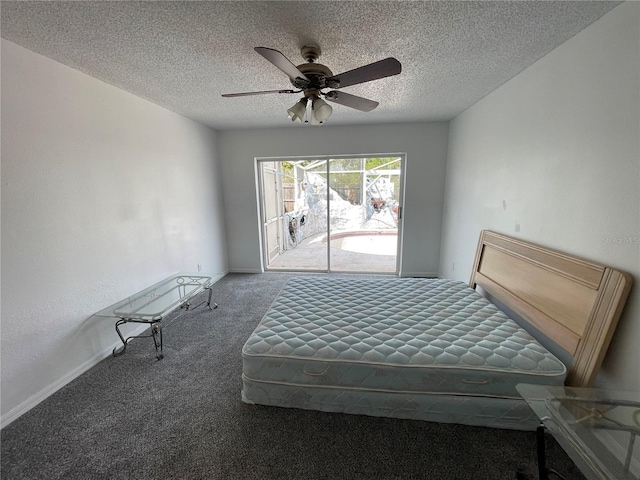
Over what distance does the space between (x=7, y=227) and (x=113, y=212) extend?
0.77 m

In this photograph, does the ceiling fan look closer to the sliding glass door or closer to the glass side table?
the glass side table

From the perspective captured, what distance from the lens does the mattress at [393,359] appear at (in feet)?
4.95

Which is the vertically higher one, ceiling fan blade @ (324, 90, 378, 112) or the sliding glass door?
ceiling fan blade @ (324, 90, 378, 112)

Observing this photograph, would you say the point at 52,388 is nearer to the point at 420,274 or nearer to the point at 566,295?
the point at 566,295

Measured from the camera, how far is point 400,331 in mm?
1847

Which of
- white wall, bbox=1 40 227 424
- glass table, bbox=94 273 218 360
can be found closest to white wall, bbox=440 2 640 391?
glass table, bbox=94 273 218 360

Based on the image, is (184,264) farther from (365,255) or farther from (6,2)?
(365,255)

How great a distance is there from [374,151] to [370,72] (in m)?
2.52

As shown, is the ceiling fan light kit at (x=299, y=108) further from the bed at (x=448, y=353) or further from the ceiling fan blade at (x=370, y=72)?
the bed at (x=448, y=353)

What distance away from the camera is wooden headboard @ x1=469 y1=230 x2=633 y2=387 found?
53.9 inches

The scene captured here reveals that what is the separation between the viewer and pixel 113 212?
2.41 m

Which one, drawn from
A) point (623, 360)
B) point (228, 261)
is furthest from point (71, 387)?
point (623, 360)

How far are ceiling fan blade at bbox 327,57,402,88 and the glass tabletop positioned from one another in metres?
2.26

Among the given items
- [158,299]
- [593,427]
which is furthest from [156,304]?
[593,427]
